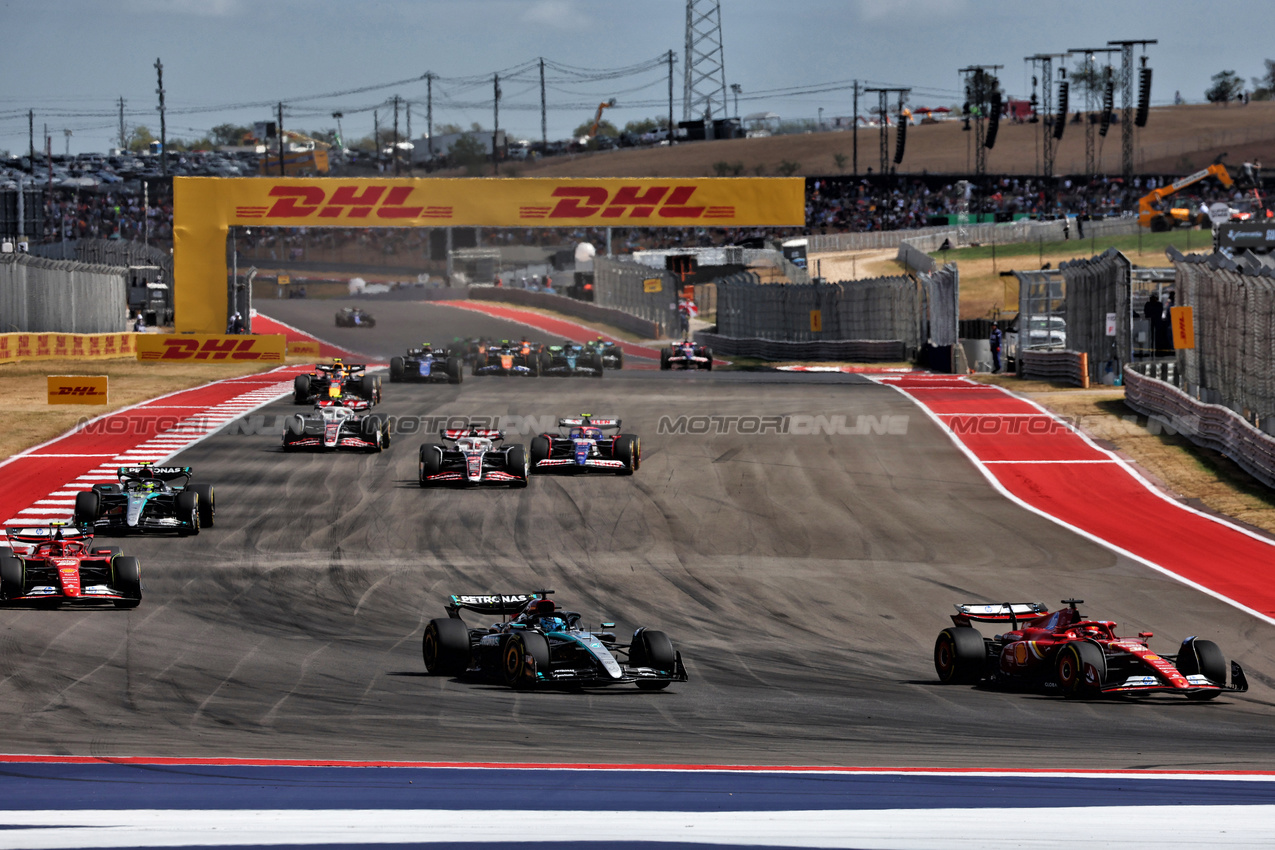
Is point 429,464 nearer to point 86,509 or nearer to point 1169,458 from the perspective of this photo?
point 86,509

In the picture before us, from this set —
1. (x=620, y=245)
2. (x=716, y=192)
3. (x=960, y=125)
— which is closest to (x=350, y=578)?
(x=716, y=192)

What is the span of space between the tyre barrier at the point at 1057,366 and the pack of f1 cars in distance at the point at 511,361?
13.8m

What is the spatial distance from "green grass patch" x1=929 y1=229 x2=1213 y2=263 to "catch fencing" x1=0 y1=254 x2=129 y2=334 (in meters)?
43.7

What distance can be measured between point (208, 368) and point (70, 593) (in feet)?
105

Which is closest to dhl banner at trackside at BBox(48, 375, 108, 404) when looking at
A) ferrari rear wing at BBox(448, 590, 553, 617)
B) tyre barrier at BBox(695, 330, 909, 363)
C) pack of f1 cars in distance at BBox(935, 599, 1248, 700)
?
ferrari rear wing at BBox(448, 590, 553, 617)

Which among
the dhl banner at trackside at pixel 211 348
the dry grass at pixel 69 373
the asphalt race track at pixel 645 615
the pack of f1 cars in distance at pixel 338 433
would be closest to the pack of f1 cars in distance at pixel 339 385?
the asphalt race track at pixel 645 615

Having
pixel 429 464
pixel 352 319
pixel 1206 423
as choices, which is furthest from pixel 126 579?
pixel 352 319

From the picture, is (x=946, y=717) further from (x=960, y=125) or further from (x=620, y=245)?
(x=960, y=125)

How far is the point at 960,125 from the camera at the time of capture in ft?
556

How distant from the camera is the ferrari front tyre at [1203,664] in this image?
1148cm

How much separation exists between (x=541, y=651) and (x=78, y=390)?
871 inches

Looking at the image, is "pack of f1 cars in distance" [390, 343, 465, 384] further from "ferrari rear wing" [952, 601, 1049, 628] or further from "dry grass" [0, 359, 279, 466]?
"ferrari rear wing" [952, 601, 1049, 628]

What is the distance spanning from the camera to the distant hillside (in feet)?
460

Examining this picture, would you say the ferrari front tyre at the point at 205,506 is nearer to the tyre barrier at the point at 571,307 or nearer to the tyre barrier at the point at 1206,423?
the tyre barrier at the point at 1206,423
